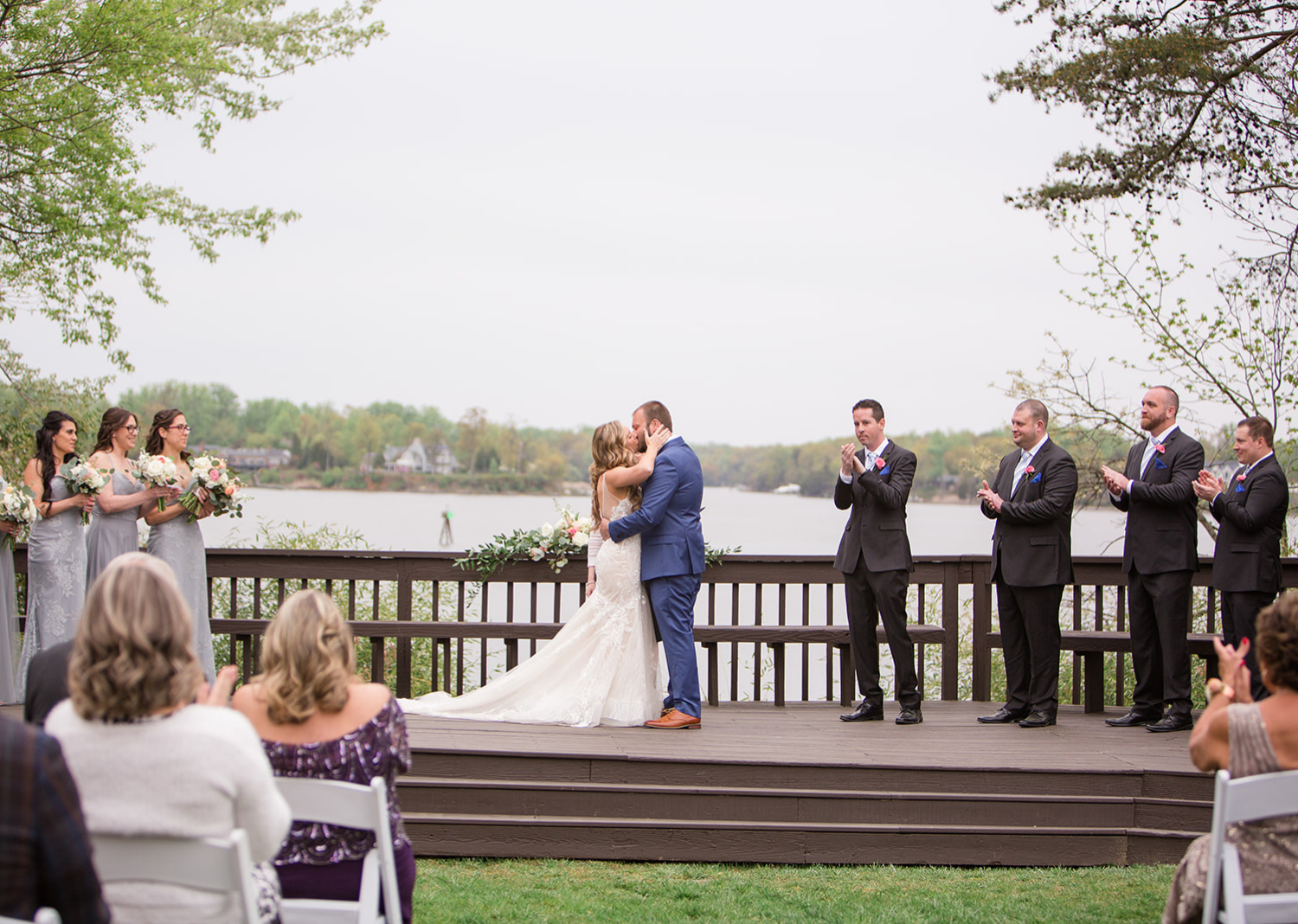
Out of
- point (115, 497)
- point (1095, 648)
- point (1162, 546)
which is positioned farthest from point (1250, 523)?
point (115, 497)

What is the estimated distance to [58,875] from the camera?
2039 millimetres

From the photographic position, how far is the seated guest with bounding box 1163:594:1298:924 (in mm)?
2834

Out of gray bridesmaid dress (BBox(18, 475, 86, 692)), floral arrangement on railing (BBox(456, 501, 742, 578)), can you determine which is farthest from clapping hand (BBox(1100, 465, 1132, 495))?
gray bridesmaid dress (BBox(18, 475, 86, 692))

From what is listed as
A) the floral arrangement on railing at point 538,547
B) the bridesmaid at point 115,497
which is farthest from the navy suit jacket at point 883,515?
the bridesmaid at point 115,497

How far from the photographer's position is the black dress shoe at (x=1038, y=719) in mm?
6426

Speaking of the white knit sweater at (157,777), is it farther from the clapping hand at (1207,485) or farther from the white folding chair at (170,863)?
the clapping hand at (1207,485)

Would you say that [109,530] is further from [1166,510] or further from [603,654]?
[1166,510]

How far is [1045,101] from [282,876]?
1032 centimetres

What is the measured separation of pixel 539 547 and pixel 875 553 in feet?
7.06

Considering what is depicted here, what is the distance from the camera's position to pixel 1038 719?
643 cm

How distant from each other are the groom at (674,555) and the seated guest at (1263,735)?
337 cm

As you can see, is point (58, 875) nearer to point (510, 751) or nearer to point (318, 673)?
point (318, 673)

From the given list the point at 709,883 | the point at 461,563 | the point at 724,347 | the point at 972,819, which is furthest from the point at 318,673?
the point at 724,347

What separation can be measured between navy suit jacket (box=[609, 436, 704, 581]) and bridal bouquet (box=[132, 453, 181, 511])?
2.64 m
